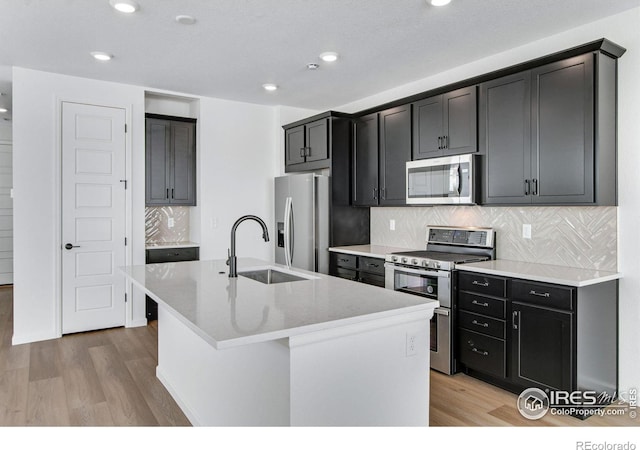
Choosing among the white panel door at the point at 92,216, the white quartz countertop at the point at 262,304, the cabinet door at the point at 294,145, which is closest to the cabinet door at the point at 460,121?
the white quartz countertop at the point at 262,304

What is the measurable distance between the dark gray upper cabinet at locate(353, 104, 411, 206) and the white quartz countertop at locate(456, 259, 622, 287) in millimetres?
1184

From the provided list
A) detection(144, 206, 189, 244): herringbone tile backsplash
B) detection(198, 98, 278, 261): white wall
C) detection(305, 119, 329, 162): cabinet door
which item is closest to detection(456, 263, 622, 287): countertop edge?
detection(305, 119, 329, 162): cabinet door

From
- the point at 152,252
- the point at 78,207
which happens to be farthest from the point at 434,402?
the point at 78,207

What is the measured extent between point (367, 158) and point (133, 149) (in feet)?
8.29

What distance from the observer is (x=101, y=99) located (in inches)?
179

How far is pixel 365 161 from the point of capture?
15.6ft

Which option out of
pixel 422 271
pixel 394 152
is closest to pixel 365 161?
pixel 394 152

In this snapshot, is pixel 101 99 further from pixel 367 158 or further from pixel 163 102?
pixel 367 158

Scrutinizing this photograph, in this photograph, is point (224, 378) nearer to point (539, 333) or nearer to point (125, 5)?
point (539, 333)

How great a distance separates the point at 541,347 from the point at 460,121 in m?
1.86

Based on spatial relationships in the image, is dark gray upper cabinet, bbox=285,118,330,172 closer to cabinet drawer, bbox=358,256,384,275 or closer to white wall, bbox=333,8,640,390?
cabinet drawer, bbox=358,256,384,275

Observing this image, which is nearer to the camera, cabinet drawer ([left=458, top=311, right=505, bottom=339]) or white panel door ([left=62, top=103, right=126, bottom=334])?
cabinet drawer ([left=458, top=311, right=505, bottom=339])

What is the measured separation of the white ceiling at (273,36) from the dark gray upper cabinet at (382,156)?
0.43m

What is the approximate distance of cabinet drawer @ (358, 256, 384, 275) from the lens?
4.10m
